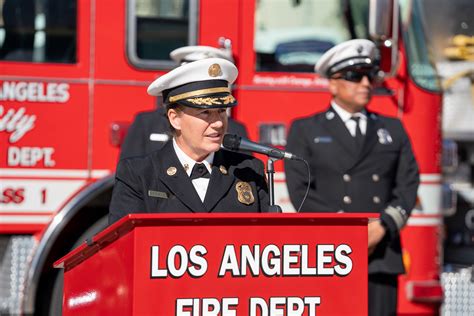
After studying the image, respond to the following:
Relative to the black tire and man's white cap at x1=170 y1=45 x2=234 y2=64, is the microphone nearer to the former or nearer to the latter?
man's white cap at x1=170 y1=45 x2=234 y2=64

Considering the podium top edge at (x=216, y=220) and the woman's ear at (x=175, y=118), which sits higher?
the woman's ear at (x=175, y=118)

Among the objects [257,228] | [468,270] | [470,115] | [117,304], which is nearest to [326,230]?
[257,228]

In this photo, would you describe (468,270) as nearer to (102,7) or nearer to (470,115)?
(470,115)

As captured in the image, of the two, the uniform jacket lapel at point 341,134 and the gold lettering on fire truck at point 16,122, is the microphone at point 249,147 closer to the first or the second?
the uniform jacket lapel at point 341,134

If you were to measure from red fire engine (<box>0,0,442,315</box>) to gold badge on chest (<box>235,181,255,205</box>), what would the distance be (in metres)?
2.10

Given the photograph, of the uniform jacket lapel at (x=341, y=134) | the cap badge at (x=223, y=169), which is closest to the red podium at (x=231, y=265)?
the cap badge at (x=223, y=169)

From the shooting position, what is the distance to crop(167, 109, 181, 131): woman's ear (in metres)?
3.59

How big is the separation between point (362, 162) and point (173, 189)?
1.81 metres

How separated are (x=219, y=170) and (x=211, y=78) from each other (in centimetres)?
30

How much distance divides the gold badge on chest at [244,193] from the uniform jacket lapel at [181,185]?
127 mm

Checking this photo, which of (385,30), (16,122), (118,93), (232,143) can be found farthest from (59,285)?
(232,143)

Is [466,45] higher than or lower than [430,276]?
higher

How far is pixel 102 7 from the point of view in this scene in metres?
5.77

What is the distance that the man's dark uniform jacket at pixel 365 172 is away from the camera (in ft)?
16.8
